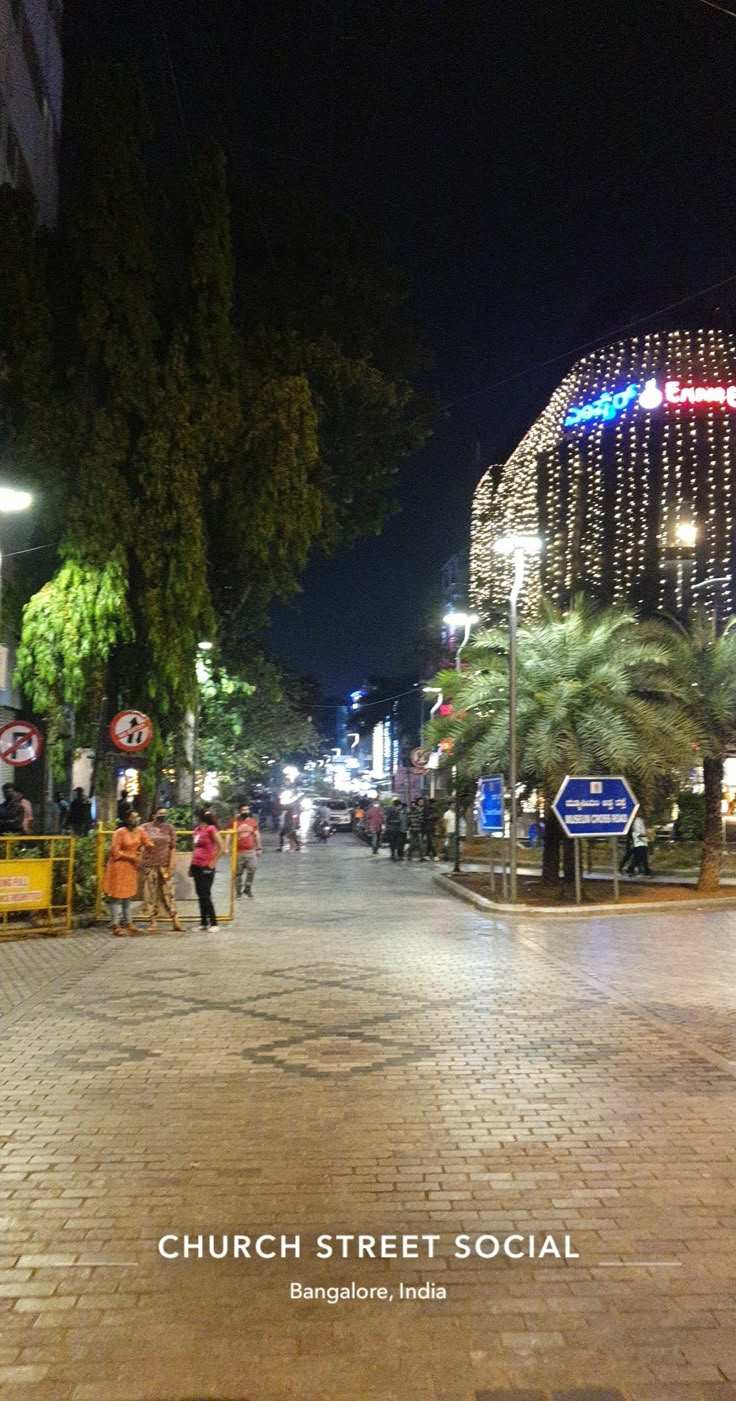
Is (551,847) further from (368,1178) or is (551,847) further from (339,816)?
(339,816)

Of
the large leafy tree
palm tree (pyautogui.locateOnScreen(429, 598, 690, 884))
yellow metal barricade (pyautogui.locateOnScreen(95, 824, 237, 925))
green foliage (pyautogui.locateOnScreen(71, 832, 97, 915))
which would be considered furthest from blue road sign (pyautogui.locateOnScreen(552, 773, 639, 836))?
green foliage (pyautogui.locateOnScreen(71, 832, 97, 915))

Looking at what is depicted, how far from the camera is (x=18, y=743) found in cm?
1606

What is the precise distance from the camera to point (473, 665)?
75.1ft

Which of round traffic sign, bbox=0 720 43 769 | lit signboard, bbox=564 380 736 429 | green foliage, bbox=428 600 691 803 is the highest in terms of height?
lit signboard, bbox=564 380 736 429

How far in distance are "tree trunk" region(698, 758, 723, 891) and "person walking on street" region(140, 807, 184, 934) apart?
10359 millimetres

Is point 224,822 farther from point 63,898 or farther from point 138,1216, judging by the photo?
point 138,1216

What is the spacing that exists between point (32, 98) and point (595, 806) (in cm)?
2116

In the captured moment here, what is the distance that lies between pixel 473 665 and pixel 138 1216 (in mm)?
18282

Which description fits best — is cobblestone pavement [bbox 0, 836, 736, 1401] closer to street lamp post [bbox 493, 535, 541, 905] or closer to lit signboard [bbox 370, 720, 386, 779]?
street lamp post [bbox 493, 535, 541, 905]

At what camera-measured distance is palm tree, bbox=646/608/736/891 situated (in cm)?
2092

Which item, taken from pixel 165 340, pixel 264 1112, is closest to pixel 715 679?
pixel 165 340

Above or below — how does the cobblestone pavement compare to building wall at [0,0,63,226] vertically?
below

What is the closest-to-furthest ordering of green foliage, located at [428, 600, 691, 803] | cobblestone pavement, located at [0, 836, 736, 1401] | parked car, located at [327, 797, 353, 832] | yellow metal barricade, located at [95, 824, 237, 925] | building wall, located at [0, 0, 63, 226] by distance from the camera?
cobblestone pavement, located at [0, 836, 736, 1401] < yellow metal barricade, located at [95, 824, 237, 925] < green foliage, located at [428, 600, 691, 803] < building wall, located at [0, 0, 63, 226] < parked car, located at [327, 797, 353, 832]

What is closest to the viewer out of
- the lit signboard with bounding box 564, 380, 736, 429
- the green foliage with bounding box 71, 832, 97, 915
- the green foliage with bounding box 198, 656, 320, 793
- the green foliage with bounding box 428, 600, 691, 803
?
the green foliage with bounding box 71, 832, 97, 915
